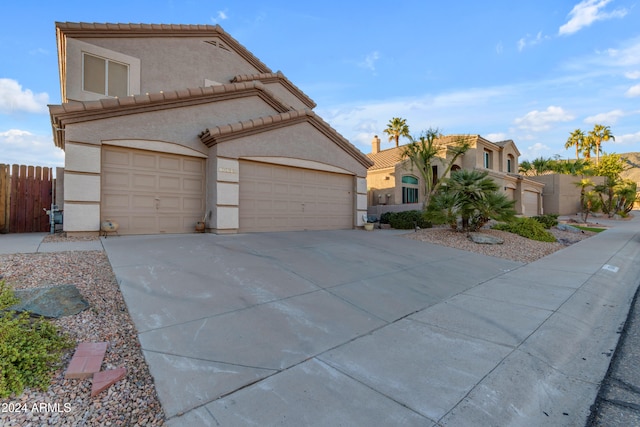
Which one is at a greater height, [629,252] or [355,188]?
[355,188]

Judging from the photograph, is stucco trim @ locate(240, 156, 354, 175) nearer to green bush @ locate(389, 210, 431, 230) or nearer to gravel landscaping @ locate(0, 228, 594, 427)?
green bush @ locate(389, 210, 431, 230)

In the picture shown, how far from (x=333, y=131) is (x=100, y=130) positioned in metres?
8.57

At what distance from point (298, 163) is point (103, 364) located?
10.4m

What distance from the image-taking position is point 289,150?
12.5 m

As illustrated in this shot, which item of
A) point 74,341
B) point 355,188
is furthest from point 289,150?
point 74,341

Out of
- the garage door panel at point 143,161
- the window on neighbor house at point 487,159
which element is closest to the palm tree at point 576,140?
the window on neighbor house at point 487,159

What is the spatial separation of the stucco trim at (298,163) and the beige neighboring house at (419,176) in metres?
8.44

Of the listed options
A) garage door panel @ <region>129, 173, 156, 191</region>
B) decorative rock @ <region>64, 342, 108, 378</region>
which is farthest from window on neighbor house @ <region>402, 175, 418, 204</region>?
decorative rock @ <region>64, 342, 108, 378</region>

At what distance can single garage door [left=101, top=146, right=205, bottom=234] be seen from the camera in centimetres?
939

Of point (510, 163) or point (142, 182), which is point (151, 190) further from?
point (510, 163)

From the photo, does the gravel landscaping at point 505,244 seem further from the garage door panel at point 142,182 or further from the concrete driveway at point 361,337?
the garage door panel at point 142,182

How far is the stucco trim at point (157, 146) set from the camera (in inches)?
368

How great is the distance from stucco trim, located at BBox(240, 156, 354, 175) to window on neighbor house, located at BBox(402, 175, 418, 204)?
1093 centimetres

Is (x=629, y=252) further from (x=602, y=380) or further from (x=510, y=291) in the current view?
(x=602, y=380)
